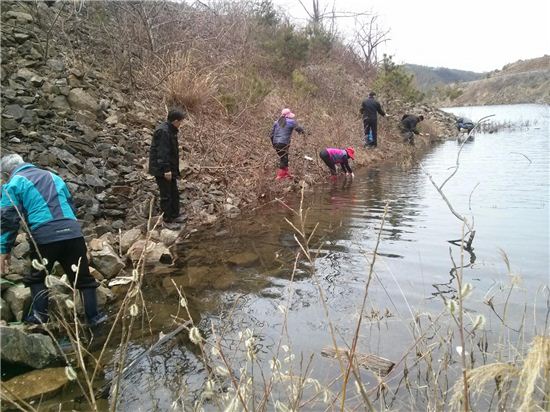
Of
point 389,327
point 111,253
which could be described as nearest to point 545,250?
point 389,327

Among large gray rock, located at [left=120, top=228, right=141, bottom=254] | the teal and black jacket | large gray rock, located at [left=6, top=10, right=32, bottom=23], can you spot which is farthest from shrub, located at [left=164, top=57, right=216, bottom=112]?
the teal and black jacket

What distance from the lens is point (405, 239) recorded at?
261 inches

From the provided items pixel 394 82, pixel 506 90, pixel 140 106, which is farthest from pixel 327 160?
pixel 506 90

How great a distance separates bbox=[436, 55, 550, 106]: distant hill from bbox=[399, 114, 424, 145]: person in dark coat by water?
38930 millimetres

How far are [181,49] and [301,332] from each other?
1157 centimetres

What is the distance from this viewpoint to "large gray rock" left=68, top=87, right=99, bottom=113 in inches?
360

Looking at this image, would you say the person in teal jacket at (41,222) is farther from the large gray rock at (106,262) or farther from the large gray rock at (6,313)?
the large gray rock at (106,262)

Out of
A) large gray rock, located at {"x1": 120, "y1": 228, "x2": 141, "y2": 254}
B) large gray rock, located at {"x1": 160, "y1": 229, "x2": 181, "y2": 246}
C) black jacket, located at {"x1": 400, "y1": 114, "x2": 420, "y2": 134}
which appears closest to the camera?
large gray rock, located at {"x1": 120, "y1": 228, "x2": 141, "y2": 254}

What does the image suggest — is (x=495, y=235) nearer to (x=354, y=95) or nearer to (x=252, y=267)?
(x=252, y=267)

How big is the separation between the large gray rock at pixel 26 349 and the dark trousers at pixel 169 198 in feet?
13.2

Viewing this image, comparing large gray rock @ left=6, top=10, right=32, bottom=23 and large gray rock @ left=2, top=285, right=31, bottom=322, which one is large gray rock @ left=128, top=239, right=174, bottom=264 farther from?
large gray rock @ left=6, top=10, right=32, bottom=23

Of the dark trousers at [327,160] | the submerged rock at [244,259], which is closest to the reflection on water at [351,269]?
the submerged rock at [244,259]

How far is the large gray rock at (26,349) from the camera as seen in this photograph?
3475 mm

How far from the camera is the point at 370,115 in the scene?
15.7 meters
